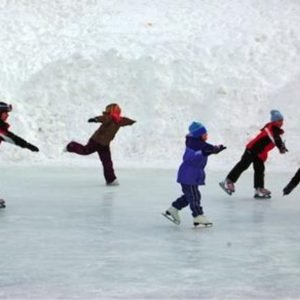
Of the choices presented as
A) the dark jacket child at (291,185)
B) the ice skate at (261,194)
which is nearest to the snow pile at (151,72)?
the ice skate at (261,194)

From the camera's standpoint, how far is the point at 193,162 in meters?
8.24

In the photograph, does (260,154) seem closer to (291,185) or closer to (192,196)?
(291,185)

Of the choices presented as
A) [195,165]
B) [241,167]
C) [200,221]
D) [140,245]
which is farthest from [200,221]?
[241,167]

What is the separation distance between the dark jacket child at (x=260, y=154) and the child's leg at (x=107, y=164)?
206 centimetres

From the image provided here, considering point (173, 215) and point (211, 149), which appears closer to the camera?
point (211, 149)

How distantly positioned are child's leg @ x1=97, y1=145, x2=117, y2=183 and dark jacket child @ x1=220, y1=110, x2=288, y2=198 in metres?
2.06

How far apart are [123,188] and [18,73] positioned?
8697 millimetres

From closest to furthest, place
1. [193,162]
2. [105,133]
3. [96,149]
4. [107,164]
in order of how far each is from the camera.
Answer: [193,162]
[107,164]
[105,133]
[96,149]

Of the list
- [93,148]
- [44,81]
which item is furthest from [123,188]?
[44,81]

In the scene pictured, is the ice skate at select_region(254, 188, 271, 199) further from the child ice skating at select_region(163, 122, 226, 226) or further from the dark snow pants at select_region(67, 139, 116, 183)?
the child ice skating at select_region(163, 122, 226, 226)

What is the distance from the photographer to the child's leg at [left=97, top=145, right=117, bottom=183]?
12.7 meters

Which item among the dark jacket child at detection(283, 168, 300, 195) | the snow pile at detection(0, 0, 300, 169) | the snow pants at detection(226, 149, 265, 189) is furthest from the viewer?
the snow pile at detection(0, 0, 300, 169)

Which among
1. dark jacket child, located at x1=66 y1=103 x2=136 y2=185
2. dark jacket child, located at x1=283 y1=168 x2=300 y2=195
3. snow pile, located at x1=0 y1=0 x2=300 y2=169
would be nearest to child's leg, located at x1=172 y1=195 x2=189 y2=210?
dark jacket child, located at x1=283 y1=168 x2=300 y2=195

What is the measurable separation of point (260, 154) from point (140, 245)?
4.47m
